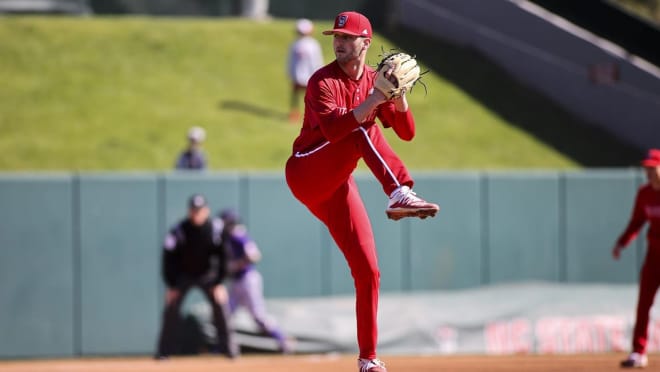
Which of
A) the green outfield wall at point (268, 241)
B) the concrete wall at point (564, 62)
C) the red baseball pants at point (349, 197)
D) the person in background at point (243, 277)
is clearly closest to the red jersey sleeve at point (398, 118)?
the red baseball pants at point (349, 197)

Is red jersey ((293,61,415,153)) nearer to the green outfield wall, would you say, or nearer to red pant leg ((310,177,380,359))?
red pant leg ((310,177,380,359))

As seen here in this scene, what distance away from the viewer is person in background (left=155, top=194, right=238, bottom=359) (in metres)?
14.7

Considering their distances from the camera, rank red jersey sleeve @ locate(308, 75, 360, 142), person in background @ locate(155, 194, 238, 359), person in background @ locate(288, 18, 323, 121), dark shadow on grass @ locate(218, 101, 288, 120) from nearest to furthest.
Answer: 1. red jersey sleeve @ locate(308, 75, 360, 142)
2. person in background @ locate(155, 194, 238, 359)
3. person in background @ locate(288, 18, 323, 121)
4. dark shadow on grass @ locate(218, 101, 288, 120)

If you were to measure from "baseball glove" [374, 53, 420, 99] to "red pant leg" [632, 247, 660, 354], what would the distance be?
18.6 feet

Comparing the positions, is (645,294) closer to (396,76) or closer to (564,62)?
(396,76)

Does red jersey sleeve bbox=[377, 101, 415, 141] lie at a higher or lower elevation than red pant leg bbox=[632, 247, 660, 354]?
higher

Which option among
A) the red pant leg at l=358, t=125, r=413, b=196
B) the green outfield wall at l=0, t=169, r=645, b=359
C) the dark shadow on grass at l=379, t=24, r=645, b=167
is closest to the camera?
the red pant leg at l=358, t=125, r=413, b=196

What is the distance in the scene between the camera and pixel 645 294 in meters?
11.9

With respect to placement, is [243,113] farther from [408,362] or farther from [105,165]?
[408,362]

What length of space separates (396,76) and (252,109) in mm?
14311

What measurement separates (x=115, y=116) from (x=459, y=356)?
8.26 m

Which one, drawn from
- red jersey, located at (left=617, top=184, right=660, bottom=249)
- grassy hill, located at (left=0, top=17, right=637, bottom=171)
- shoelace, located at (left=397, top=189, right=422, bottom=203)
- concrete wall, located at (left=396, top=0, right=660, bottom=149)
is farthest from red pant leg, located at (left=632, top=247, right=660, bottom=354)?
concrete wall, located at (left=396, top=0, right=660, bottom=149)

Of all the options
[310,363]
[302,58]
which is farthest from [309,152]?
[302,58]

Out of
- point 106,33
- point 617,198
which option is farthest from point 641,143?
point 106,33
